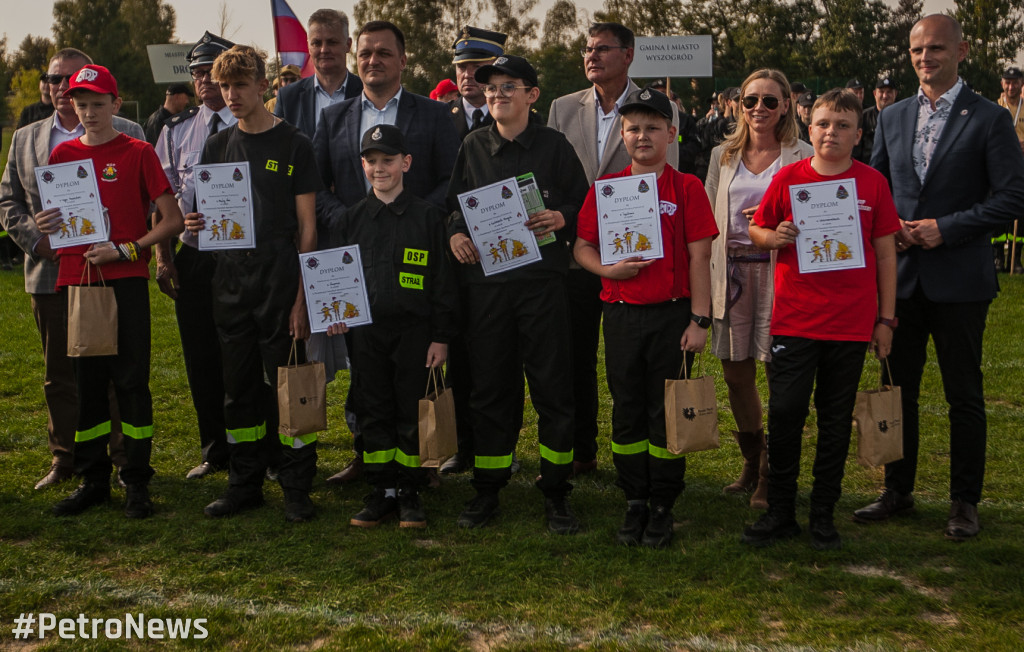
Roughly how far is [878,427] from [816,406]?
31 centimetres

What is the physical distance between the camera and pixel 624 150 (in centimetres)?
576

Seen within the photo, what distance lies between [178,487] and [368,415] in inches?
61.4

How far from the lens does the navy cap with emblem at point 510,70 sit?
500cm

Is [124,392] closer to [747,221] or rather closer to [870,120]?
[747,221]

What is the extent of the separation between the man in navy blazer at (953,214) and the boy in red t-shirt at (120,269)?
4.06 meters

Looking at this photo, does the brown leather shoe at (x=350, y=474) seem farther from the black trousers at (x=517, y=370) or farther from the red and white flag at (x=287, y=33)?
the red and white flag at (x=287, y=33)

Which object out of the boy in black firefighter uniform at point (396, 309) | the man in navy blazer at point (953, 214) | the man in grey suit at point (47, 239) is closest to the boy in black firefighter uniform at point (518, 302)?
the boy in black firefighter uniform at point (396, 309)

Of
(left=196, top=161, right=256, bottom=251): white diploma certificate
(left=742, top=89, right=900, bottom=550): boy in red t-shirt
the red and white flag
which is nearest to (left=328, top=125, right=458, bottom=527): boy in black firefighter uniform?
(left=196, top=161, right=256, bottom=251): white diploma certificate

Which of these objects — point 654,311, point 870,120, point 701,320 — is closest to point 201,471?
point 654,311

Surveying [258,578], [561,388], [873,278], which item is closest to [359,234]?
[561,388]

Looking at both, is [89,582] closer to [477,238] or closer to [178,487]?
[178,487]

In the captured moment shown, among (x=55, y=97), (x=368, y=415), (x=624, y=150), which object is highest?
(x=55, y=97)

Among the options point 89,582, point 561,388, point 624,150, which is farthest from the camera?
point 624,150

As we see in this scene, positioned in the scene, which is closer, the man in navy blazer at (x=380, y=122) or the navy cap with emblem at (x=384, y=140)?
the navy cap with emblem at (x=384, y=140)
